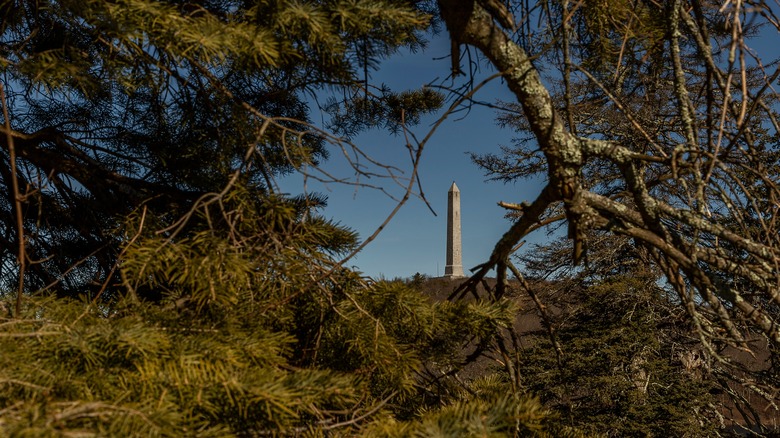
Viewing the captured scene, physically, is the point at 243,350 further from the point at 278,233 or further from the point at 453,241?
the point at 453,241

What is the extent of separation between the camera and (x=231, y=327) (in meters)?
0.93

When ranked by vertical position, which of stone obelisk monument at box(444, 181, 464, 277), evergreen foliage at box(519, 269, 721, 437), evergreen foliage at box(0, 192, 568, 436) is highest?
stone obelisk monument at box(444, 181, 464, 277)

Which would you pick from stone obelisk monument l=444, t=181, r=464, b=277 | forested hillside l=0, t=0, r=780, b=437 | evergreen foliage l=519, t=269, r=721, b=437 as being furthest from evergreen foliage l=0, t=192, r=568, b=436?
stone obelisk monument l=444, t=181, r=464, b=277

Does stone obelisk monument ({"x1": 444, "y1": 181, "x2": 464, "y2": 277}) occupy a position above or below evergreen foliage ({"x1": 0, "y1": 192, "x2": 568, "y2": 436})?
above

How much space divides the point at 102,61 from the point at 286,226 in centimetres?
57

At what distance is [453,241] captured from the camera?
1609cm

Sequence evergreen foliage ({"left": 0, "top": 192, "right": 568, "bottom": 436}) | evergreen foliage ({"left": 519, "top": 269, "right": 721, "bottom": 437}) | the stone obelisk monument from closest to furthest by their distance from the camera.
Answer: evergreen foliage ({"left": 0, "top": 192, "right": 568, "bottom": 436}), evergreen foliage ({"left": 519, "top": 269, "right": 721, "bottom": 437}), the stone obelisk monument

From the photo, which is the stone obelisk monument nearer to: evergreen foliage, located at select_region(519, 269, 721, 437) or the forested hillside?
evergreen foliage, located at select_region(519, 269, 721, 437)

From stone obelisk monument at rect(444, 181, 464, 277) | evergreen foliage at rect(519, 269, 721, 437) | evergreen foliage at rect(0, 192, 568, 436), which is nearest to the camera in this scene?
evergreen foliage at rect(0, 192, 568, 436)

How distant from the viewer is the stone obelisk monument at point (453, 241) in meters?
15.9

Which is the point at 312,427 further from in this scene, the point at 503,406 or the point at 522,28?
the point at 522,28

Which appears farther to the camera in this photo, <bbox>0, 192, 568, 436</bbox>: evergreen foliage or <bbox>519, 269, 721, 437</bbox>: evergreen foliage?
<bbox>519, 269, 721, 437</bbox>: evergreen foliage

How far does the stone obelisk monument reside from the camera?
1591 centimetres

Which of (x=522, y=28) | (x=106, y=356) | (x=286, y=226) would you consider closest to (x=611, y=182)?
(x=522, y=28)
